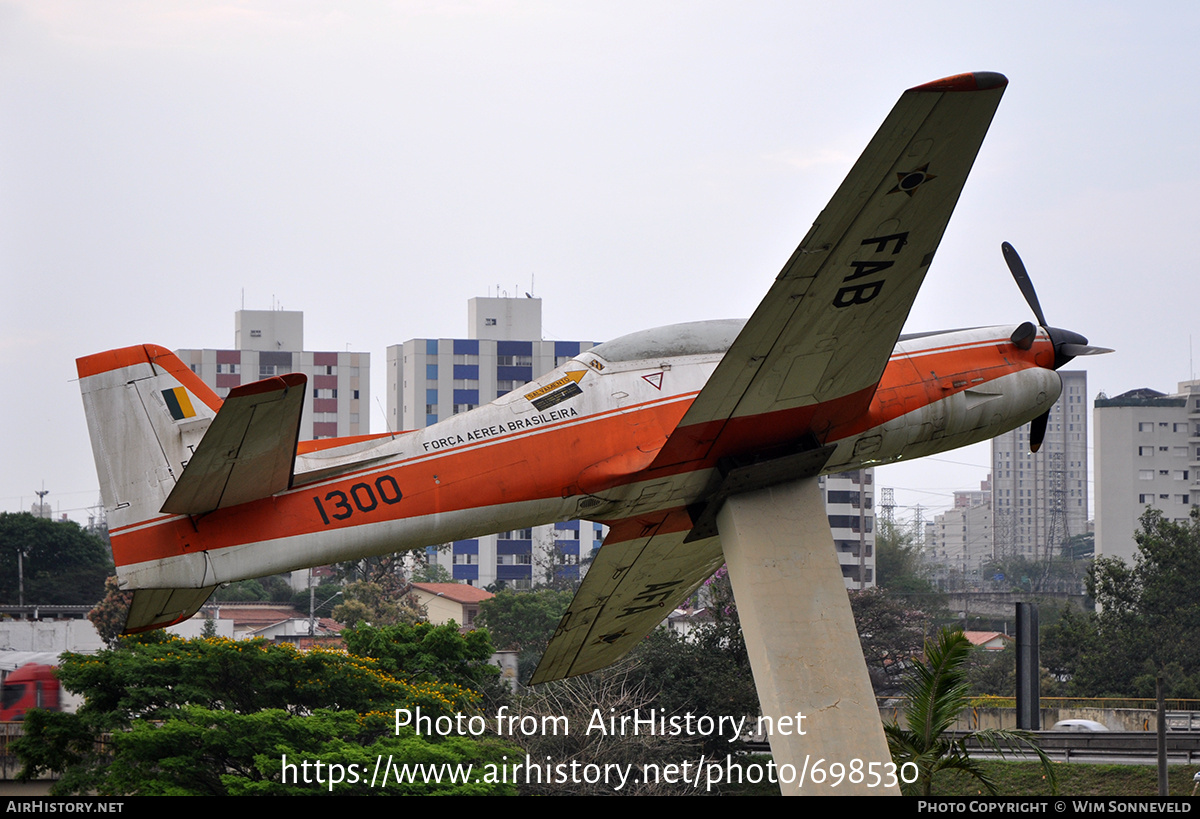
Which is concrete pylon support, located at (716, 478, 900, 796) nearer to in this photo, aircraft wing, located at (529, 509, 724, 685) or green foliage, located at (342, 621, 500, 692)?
aircraft wing, located at (529, 509, 724, 685)

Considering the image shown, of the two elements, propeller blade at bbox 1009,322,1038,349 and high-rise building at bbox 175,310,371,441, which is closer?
propeller blade at bbox 1009,322,1038,349

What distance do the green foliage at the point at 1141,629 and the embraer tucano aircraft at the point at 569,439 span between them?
50.8 metres

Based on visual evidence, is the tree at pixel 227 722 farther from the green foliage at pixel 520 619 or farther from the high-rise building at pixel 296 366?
the high-rise building at pixel 296 366

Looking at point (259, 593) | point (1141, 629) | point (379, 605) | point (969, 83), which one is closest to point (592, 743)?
point (969, 83)

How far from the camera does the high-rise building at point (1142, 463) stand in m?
120

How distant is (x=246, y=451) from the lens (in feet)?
29.2

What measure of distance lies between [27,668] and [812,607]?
43.2m

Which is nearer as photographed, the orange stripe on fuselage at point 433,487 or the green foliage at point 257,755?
the orange stripe on fuselage at point 433,487

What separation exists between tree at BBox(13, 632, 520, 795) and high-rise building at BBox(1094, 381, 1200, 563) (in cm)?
11462

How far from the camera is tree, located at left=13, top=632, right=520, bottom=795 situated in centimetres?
1938

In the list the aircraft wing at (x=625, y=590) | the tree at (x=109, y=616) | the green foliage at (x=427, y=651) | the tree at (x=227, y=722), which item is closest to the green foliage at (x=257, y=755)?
the tree at (x=227, y=722)

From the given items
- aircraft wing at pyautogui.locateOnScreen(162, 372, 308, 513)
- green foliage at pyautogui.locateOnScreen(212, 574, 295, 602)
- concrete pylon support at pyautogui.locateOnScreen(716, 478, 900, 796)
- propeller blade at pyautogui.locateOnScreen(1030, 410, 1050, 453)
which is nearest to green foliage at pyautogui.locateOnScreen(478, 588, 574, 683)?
green foliage at pyautogui.locateOnScreen(212, 574, 295, 602)

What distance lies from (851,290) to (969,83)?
1955 millimetres
